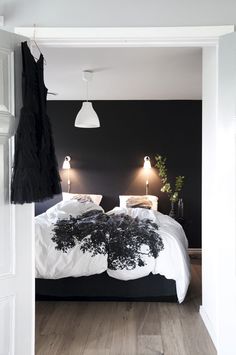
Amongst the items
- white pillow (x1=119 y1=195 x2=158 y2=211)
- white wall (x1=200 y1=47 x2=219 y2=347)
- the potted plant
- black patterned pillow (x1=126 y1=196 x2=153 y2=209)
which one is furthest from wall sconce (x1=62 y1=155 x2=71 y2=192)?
white wall (x1=200 y1=47 x2=219 y2=347)

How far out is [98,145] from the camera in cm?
622

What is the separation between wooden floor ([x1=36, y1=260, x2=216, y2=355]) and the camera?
2.77m

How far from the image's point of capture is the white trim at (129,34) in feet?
7.31

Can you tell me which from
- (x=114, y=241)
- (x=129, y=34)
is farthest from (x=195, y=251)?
(x=129, y=34)

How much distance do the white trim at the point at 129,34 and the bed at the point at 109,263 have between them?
2017 millimetres

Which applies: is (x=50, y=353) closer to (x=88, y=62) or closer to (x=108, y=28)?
(x=108, y=28)

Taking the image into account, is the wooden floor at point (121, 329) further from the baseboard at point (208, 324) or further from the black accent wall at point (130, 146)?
the black accent wall at point (130, 146)

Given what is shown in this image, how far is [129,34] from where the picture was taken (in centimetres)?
224

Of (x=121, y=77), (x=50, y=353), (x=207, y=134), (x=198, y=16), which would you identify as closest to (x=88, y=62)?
(x=121, y=77)

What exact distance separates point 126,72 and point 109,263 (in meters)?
2.21

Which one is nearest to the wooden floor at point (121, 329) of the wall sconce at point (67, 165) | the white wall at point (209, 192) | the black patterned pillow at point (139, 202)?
the white wall at point (209, 192)

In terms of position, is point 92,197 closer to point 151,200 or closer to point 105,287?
point 151,200

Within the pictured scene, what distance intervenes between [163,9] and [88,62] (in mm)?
1748

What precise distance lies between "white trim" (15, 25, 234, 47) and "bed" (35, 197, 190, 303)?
2.02 m
